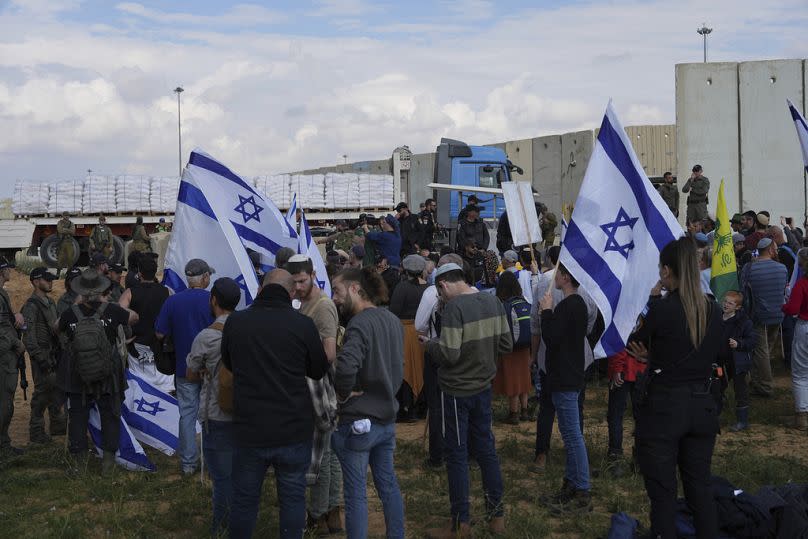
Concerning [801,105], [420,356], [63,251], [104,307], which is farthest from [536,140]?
[104,307]

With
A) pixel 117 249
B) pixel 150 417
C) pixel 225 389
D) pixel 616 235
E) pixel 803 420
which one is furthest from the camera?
pixel 117 249

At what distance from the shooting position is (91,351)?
8.08m

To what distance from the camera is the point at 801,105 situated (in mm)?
20703

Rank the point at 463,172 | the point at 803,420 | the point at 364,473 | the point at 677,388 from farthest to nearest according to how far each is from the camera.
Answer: the point at 463,172, the point at 803,420, the point at 364,473, the point at 677,388

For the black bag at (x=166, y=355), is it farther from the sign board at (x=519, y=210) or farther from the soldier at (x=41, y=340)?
the sign board at (x=519, y=210)

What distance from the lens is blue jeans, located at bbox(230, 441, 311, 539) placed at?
17.5 ft

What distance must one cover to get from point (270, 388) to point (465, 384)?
1.57 meters

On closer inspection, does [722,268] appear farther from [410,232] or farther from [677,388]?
[410,232]

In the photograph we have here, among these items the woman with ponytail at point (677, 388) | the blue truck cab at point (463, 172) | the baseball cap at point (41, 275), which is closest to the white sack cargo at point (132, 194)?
the blue truck cab at point (463, 172)

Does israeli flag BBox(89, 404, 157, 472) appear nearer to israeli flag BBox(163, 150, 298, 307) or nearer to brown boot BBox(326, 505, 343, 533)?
israeli flag BBox(163, 150, 298, 307)

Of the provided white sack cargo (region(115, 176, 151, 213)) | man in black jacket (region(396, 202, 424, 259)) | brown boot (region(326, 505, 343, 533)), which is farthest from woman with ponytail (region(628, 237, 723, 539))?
white sack cargo (region(115, 176, 151, 213))

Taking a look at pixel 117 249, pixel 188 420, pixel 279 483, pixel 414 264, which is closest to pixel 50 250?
pixel 117 249

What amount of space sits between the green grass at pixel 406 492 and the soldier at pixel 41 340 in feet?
1.60

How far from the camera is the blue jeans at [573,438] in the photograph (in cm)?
686
